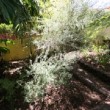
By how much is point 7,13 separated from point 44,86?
3020 mm

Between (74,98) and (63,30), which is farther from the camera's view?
(63,30)

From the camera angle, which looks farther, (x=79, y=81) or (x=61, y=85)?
(x=79, y=81)

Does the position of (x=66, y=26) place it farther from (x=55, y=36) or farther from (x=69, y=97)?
(x=69, y=97)

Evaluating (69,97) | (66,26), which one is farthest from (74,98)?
(66,26)

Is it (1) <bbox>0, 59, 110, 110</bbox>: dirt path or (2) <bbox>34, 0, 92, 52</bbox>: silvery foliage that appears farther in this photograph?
Answer: (2) <bbox>34, 0, 92, 52</bbox>: silvery foliage

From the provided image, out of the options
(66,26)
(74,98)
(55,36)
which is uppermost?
(66,26)

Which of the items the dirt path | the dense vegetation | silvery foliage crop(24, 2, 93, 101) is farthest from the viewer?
silvery foliage crop(24, 2, 93, 101)

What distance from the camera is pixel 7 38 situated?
12.6 meters

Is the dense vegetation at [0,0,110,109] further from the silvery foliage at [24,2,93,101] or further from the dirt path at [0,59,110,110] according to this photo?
the dirt path at [0,59,110,110]

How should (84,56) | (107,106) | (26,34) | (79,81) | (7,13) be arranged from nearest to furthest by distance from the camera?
1. (7,13)
2. (107,106)
3. (79,81)
4. (26,34)
5. (84,56)

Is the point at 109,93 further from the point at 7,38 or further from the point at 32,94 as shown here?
the point at 7,38

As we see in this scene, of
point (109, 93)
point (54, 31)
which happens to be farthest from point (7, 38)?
point (109, 93)

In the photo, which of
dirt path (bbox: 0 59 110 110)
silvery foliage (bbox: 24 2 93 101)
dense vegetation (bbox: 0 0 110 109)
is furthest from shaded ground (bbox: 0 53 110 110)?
silvery foliage (bbox: 24 2 93 101)

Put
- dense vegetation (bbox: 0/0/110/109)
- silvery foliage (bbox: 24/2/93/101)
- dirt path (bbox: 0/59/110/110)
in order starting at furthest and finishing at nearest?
silvery foliage (bbox: 24/2/93/101) < dense vegetation (bbox: 0/0/110/109) < dirt path (bbox: 0/59/110/110)
